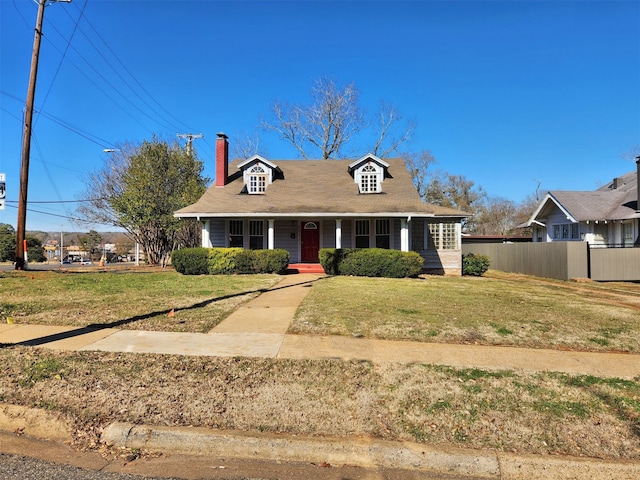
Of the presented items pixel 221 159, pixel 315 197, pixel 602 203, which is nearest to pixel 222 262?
pixel 315 197

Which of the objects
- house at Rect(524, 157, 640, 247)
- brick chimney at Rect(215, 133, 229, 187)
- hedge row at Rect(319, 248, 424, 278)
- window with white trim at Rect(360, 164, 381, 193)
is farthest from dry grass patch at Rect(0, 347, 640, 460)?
house at Rect(524, 157, 640, 247)

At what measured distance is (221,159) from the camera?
2078 cm

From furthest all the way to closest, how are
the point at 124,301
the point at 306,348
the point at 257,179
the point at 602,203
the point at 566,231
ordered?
the point at 566,231
the point at 602,203
the point at 257,179
the point at 124,301
the point at 306,348

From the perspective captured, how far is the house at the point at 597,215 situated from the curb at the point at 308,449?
22.7 meters

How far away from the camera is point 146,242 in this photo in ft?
92.0

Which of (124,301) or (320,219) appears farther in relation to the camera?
(320,219)

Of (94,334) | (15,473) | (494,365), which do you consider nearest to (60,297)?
(94,334)

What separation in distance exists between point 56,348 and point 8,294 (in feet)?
19.3

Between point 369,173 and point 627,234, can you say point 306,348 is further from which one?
point 627,234

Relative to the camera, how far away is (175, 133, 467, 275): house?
1933 centimetres

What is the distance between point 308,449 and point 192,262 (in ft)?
46.1

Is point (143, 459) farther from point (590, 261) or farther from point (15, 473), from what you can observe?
point (590, 261)

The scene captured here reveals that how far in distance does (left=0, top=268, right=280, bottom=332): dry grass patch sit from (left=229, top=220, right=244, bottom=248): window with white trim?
7077 mm

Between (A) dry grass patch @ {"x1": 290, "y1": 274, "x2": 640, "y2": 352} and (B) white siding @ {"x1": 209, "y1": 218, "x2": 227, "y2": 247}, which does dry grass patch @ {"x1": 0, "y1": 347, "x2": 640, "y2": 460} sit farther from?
(B) white siding @ {"x1": 209, "y1": 218, "x2": 227, "y2": 247}
